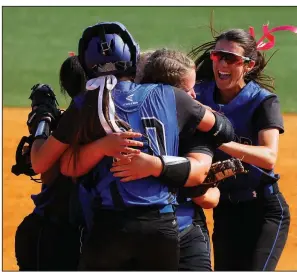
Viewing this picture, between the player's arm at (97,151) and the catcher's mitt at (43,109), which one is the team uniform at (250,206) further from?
the player's arm at (97,151)

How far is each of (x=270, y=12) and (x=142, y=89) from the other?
14.4 m

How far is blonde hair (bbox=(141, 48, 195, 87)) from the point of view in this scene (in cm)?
343

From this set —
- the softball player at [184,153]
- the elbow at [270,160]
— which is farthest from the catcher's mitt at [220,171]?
the elbow at [270,160]

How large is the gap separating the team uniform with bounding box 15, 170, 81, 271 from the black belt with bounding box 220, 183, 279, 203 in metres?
1.06

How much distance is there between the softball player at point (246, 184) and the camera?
4480 mm

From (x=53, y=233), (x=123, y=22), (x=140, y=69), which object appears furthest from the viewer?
(x=123, y=22)

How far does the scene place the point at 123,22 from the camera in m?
16.6

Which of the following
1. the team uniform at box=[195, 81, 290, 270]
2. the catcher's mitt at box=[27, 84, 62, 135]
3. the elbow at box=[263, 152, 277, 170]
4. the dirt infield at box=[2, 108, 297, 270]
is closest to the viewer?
the catcher's mitt at box=[27, 84, 62, 135]

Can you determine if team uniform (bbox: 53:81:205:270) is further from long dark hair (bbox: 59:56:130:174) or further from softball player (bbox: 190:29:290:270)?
softball player (bbox: 190:29:290:270)

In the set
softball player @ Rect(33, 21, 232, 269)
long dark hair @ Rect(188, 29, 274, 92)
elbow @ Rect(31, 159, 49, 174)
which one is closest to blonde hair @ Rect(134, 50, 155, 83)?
softball player @ Rect(33, 21, 232, 269)

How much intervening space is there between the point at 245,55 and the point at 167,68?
1.29 meters

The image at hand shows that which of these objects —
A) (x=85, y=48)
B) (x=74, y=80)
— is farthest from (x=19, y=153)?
(x=85, y=48)

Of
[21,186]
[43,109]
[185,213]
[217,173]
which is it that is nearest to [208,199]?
[185,213]

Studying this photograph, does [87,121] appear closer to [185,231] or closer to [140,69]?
[140,69]
